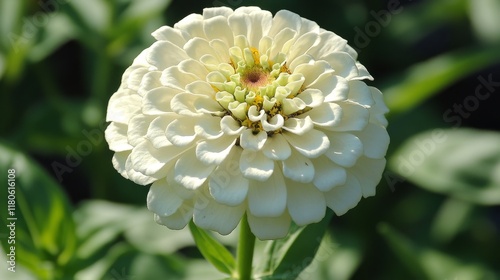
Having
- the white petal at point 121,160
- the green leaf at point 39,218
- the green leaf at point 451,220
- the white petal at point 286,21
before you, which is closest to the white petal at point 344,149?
the white petal at point 286,21

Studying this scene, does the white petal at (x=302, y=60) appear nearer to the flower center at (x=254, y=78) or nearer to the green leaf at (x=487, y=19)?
the flower center at (x=254, y=78)

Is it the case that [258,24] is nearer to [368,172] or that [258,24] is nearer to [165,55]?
[165,55]

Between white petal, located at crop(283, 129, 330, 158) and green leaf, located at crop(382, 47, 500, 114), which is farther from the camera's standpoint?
green leaf, located at crop(382, 47, 500, 114)

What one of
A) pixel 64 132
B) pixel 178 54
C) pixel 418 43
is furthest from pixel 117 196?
pixel 418 43

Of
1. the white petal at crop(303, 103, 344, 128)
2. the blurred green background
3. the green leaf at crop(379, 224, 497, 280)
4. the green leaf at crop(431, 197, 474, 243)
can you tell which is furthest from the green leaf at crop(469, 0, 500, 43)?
the white petal at crop(303, 103, 344, 128)

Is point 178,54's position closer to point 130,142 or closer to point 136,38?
point 130,142

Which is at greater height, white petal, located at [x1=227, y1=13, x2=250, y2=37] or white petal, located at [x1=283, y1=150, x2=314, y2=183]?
white petal, located at [x1=227, y1=13, x2=250, y2=37]

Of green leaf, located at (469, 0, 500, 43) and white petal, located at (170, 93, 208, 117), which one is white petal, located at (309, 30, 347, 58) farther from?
green leaf, located at (469, 0, 500, 43)
